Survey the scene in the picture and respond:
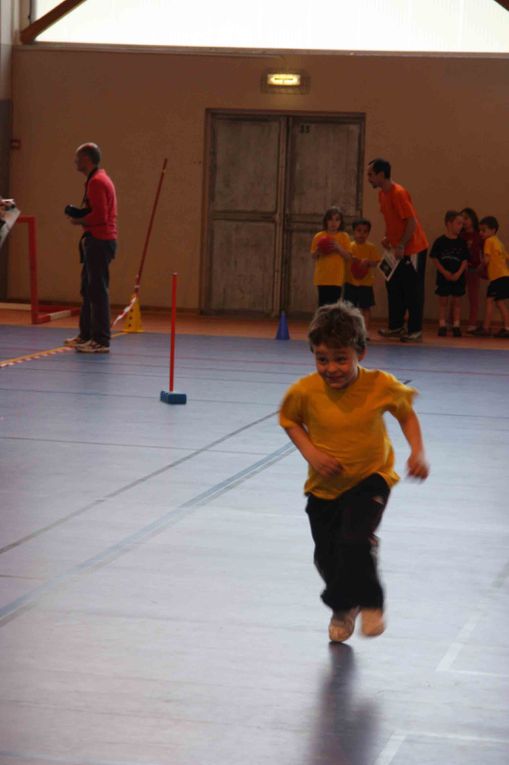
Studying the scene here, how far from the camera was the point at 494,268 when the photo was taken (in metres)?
18.1

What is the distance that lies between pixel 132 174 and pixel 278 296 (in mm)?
2649

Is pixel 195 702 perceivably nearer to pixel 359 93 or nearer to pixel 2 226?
pixel 2 226

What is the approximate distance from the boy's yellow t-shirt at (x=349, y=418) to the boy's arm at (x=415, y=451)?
0.10ft

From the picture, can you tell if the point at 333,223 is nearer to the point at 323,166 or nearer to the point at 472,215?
the point at 472,215

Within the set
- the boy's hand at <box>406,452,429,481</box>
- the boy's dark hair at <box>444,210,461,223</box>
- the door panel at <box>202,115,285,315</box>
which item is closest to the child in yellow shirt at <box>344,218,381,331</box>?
the boy's dark hair at <box>444,210,461,223</box>

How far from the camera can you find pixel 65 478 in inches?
311

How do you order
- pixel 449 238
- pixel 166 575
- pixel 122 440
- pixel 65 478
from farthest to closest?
pixel 449 238 < pixel 122 440 < pixel 65 478 < pixel 166 575

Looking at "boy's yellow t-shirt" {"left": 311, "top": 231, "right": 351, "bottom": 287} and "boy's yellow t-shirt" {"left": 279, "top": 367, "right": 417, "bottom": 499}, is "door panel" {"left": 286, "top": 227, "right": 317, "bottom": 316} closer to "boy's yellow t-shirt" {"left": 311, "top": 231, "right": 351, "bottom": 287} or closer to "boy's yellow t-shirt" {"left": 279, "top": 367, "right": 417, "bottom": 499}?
"boy's yellow t-shirt" {"left": 311, "top": 231, "right": 351, "bottom": 287}

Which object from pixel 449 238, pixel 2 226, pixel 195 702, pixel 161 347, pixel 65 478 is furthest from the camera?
pixel 449 238

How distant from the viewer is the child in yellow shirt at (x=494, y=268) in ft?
59.2

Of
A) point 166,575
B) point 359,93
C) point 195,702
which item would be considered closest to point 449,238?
point 359,93

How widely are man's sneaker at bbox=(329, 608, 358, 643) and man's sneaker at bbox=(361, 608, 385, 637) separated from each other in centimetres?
5

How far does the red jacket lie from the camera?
14070 millimetres

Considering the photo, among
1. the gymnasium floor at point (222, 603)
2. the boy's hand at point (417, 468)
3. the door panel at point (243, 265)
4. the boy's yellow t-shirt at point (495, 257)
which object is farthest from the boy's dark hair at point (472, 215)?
the boy's hand at point (417, 468)
